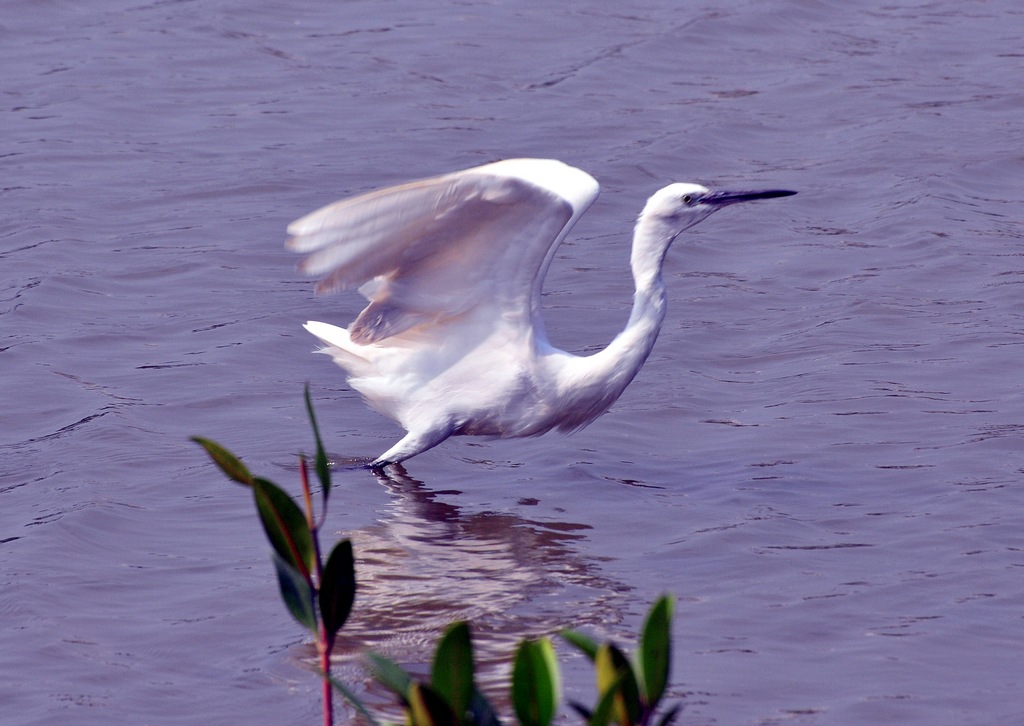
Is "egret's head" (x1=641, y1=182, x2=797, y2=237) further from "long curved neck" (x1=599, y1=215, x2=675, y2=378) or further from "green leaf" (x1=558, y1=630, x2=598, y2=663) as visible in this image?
"green leaf" (x1=558, y1=630, x2=598, y2=663)

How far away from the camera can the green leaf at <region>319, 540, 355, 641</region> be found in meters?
1.97

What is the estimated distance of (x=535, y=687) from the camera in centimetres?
185

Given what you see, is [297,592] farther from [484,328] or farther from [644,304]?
[644,304]

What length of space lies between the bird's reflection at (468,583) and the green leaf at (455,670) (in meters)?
2.06

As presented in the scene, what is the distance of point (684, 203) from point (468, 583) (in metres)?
1.74

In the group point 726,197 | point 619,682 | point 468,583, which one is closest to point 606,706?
point 619,682

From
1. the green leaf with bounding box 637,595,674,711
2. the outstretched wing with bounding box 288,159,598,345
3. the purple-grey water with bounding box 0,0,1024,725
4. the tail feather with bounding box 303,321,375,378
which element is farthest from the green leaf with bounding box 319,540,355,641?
the tail feather with bounding box 303,321,375,378

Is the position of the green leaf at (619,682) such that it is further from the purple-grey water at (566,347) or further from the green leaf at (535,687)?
the purple-grey water at (566,347)

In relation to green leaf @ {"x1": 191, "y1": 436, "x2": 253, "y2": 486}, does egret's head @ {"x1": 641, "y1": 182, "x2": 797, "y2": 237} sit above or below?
below

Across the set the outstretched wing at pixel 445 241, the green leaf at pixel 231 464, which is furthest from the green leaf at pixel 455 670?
the outstretched wing at pixel 445 241

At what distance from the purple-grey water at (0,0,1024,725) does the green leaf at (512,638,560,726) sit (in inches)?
76.2

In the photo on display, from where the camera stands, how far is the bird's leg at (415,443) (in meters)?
5.56

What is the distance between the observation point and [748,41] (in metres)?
11.1

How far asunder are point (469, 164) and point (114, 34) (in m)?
3.48
